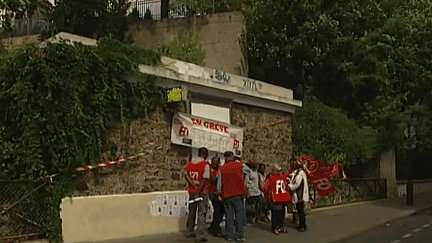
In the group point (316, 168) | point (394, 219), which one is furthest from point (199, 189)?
point (394, 219)

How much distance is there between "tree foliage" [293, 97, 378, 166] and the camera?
1959 centimetres

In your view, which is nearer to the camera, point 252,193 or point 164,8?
point 252,193

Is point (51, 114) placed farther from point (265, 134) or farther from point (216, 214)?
point (265, 134)

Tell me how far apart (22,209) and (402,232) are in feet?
29.3

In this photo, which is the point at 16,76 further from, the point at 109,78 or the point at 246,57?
the point at 246,57

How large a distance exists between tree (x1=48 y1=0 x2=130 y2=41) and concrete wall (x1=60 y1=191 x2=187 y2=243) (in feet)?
44.3

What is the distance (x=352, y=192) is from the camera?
23438 millimetres

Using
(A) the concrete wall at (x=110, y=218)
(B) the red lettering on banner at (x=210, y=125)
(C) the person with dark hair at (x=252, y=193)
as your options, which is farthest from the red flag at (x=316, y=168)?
(A) the concrete wall at (x=110, y=218)

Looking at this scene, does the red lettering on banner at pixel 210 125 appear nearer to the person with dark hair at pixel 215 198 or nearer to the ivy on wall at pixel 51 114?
the person with dark hair at pixel 215 198

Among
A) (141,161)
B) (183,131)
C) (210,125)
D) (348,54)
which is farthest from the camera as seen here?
(348,54)

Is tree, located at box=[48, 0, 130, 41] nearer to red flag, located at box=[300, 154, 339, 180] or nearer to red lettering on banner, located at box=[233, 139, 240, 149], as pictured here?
red flag, located at box=[300, 154, 339, 180]

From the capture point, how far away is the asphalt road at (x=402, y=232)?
1264cm

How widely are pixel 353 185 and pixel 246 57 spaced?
6.70 meters

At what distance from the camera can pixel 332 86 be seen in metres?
25.3
